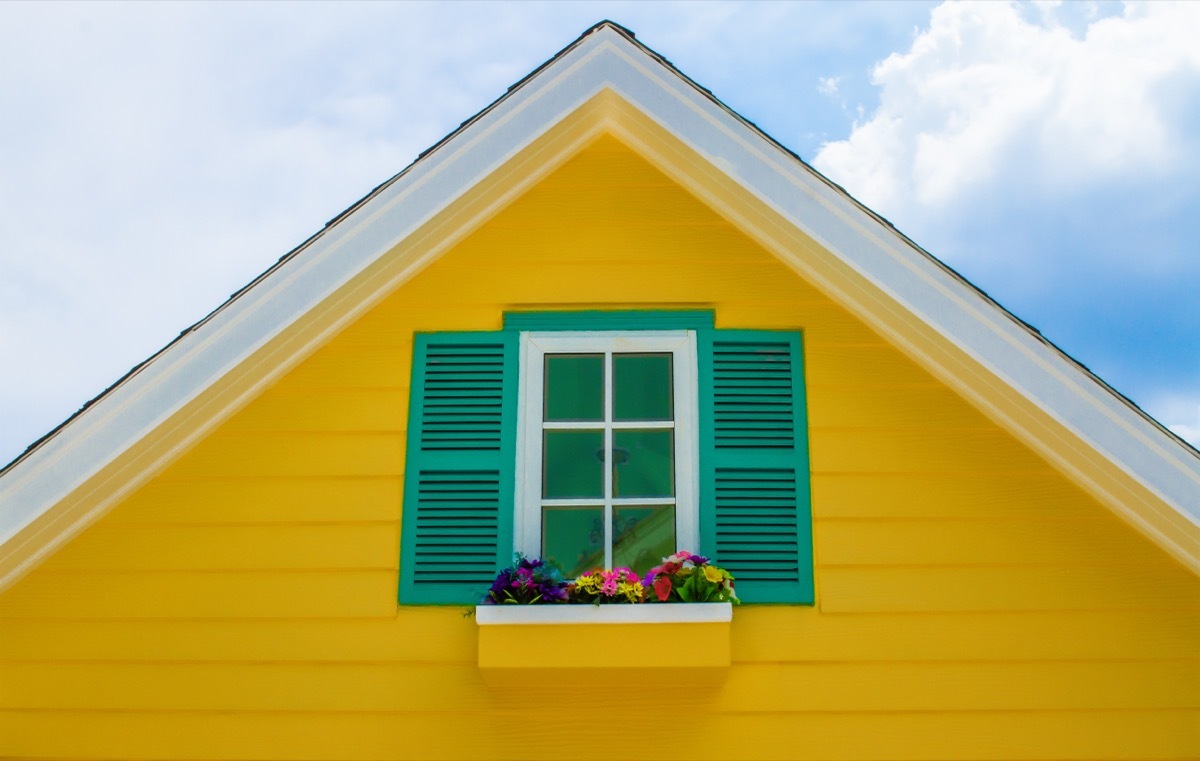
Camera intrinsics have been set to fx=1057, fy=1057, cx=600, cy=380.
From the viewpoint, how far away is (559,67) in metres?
4.66

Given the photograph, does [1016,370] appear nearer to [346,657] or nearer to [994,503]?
[994,503]

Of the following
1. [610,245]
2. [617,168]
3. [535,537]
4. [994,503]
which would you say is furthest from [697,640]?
[617,168]

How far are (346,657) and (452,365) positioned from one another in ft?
4.33

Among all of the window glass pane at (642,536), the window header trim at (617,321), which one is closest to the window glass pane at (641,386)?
the window header trim at (617,321)

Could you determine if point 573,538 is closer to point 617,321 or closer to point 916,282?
point 617,321

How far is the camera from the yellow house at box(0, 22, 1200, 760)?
13.9ft

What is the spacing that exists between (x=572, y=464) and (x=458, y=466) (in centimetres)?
50

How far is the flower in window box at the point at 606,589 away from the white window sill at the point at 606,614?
56mm

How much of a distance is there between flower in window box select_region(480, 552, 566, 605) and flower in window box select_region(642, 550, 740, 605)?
36 centimetres

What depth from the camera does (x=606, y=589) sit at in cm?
413

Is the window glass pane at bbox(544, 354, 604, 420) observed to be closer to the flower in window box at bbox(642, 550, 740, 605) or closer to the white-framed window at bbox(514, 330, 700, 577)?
the white-framed window at bbox(514, 330, 700, 577)

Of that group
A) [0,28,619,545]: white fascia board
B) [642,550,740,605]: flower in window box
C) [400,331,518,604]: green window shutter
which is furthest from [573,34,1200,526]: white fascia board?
[642,550,740,605]: flower in window box

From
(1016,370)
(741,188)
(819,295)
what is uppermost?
(741,188)

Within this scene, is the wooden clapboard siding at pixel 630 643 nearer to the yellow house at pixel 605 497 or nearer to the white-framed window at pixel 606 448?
the yellow house at pixel 605 497
